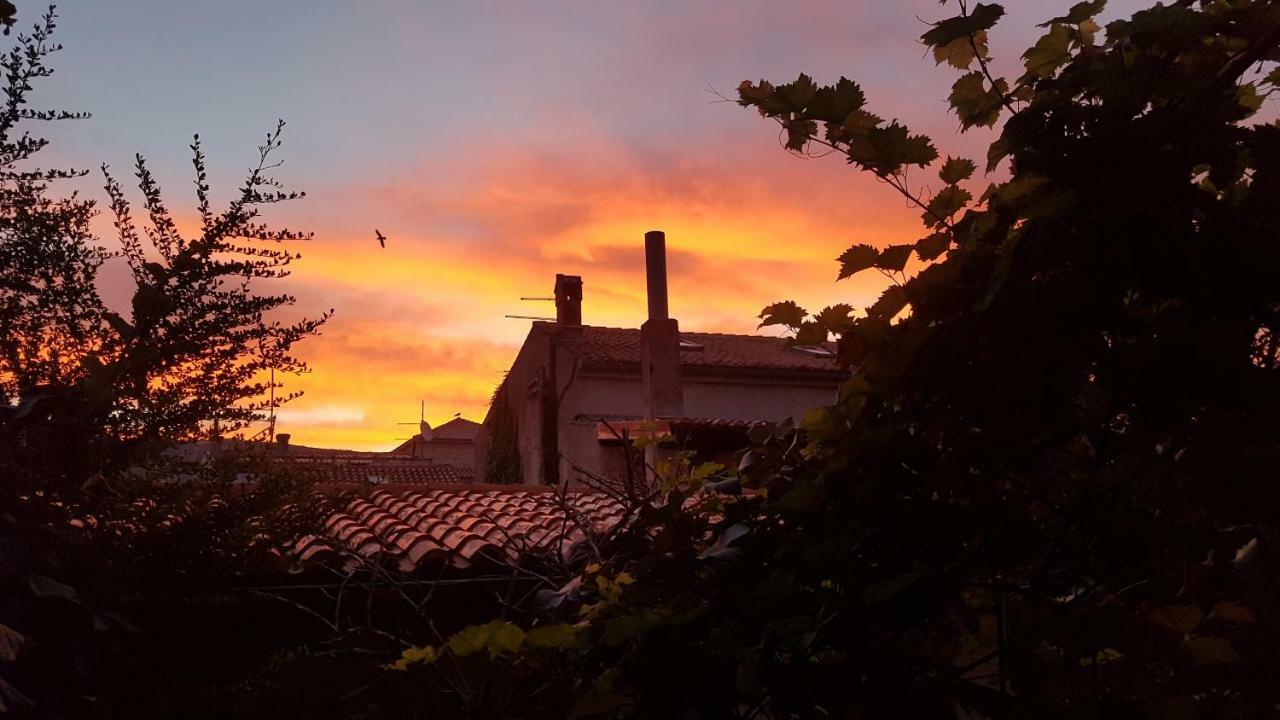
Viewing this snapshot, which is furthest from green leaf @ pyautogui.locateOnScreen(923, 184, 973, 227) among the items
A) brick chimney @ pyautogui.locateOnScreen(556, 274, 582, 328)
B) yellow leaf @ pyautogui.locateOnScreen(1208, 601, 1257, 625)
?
brick chimney @ pyautogui.locateOnScreen(556, 274, 582, 328)

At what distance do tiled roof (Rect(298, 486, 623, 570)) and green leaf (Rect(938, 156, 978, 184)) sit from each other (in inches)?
154

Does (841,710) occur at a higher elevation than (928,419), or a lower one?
lower

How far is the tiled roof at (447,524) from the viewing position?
706 centimetres

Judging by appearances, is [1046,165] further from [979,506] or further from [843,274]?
[979,506]

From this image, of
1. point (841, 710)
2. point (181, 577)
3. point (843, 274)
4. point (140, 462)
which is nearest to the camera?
point (841, 710)

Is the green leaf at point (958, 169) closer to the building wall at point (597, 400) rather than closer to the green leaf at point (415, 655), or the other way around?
the green leaf at point (415, 655)

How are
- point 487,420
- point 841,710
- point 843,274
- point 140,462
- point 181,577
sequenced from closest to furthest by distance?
point 841,710 → point 843,274 → point 140,462 → point 181,577 → point 487,420

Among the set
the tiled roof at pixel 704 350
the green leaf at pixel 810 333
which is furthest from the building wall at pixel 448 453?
the green leaf at pixel 810 333

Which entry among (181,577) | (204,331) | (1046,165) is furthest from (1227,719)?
(181,577)

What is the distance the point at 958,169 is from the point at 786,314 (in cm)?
40

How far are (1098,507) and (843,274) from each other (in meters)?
0.57

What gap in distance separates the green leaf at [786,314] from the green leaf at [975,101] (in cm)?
46

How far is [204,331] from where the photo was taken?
14.7ft

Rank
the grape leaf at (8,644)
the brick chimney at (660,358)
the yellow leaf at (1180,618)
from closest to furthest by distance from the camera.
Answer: the yellow leaf at (1180,618) → the grape leaf at (8,644) → the brick chimney at (660,358)
